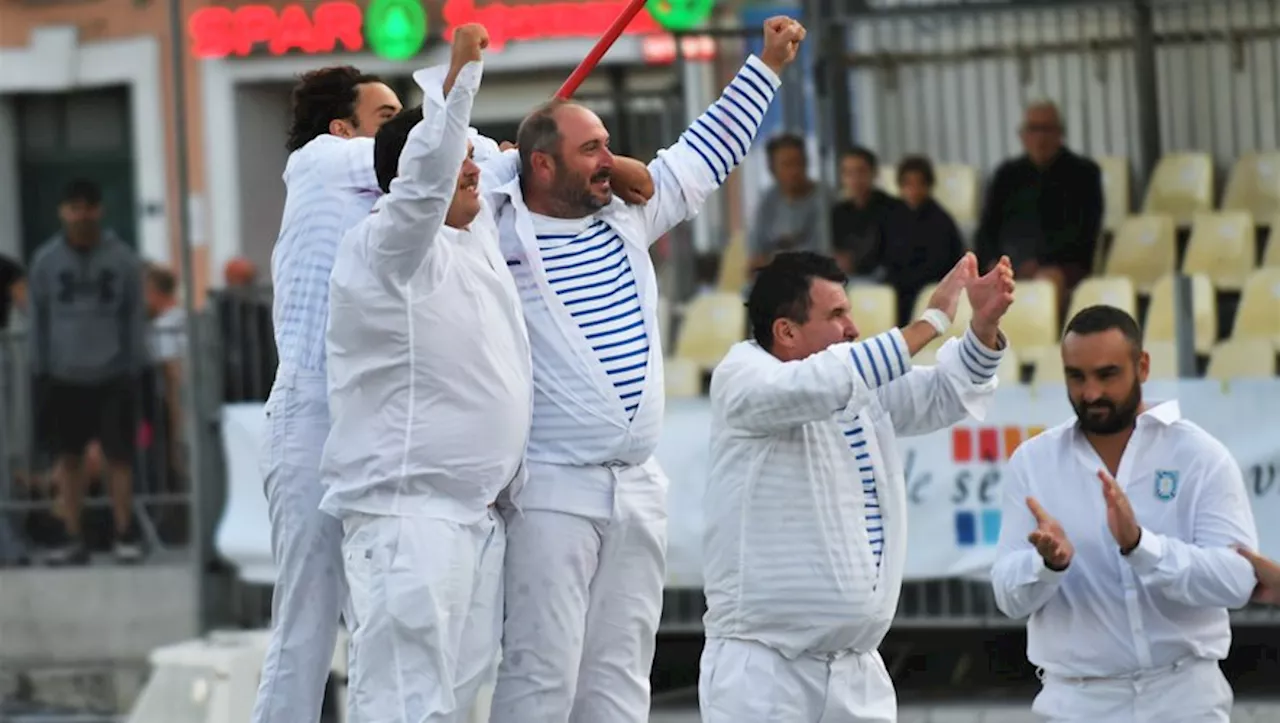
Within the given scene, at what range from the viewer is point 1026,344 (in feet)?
42.2

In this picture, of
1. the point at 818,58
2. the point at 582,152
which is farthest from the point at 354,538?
the point at 818,58

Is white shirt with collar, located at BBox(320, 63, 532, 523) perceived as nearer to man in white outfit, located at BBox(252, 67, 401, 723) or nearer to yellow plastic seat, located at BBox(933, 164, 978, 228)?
man in white outfit, located at BBox(252, 67, 401, 723)

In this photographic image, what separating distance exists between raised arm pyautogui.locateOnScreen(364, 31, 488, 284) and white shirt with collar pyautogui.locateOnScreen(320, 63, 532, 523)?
7cm

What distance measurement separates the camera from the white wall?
1545 cm

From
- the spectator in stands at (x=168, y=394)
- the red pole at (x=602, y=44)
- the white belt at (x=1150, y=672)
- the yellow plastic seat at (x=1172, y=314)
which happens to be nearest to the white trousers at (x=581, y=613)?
the red pole at (x=602, y=44)

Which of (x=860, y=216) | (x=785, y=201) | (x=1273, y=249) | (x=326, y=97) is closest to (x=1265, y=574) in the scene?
(x=326, y=97)

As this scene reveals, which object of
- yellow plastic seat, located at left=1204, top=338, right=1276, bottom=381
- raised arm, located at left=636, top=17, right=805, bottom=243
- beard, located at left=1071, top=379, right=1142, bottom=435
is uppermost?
raised arm, located at left=636, top=17, right=805, bottom=243

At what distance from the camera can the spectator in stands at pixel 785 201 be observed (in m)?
14.9

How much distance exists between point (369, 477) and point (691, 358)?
6.94 m

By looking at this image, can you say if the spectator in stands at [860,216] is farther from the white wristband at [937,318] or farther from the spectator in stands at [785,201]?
the white wristband at [937,318]

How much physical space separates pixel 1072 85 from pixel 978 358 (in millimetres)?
8814

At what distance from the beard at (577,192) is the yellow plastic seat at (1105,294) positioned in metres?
5.98

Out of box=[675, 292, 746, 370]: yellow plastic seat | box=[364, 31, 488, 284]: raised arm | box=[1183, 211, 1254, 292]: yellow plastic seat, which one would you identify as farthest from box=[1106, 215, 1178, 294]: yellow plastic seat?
box=[364, 31, 488, 284]: raised arm

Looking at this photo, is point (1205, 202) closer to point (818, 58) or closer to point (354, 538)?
point (818, 58)
